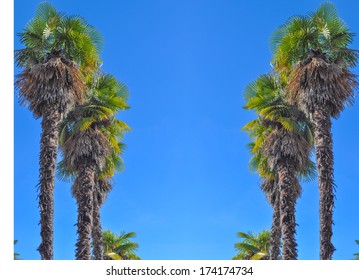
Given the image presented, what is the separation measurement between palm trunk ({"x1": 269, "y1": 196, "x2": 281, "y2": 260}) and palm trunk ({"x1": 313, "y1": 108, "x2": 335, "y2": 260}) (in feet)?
23.5

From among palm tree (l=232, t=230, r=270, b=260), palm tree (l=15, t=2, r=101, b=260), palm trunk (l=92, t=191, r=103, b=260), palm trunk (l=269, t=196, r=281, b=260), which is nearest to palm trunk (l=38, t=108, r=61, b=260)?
palm tree (l=15, t=2, r=101, b=260)

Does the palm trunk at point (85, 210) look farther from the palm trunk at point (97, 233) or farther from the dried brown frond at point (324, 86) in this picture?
the dried brown frond at point (324, 86)

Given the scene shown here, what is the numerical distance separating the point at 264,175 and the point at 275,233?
2672 millimetres

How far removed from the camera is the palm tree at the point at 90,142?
27.2m

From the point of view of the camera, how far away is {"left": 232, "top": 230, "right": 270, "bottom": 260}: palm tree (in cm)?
3509

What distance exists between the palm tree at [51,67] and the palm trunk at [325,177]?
899 cm

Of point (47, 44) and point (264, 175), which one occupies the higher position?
point (47, 44)

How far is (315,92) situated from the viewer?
79.2ft

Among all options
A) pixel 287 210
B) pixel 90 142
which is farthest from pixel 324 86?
pixel 90 142

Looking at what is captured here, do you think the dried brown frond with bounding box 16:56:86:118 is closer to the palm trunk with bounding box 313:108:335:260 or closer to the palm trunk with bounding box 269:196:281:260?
the palm trunk with bounding box 313:108:335:260

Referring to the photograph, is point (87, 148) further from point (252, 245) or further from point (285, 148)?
point (252, 245)

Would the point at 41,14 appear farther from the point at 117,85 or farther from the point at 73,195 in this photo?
the point at 73,195
